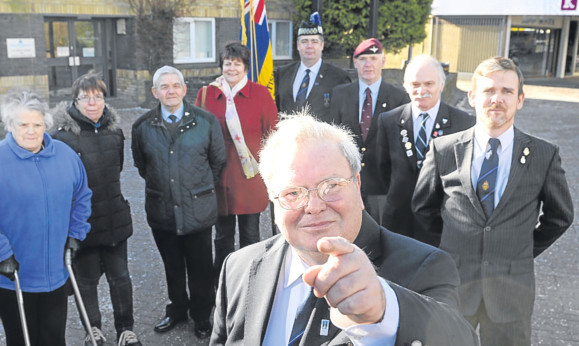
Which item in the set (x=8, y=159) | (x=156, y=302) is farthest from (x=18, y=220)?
(x=156, y=302)

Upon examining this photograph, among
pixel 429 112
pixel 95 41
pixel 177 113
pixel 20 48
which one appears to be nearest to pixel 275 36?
pixel 95 41

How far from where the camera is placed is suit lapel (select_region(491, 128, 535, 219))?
2.98 m

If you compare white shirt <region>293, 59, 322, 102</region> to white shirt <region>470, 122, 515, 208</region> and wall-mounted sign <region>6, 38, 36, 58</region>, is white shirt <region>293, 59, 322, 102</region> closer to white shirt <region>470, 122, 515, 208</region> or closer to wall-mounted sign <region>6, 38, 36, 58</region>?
white shirt <region>470, 122, 515, 208</region>

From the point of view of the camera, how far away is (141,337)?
14.3 ft

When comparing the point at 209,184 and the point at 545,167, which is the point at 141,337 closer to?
the point at 209,184

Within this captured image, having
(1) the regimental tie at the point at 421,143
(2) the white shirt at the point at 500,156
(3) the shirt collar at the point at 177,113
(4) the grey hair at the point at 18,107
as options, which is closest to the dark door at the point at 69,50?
(3) the shirt collar at the point at 177,113

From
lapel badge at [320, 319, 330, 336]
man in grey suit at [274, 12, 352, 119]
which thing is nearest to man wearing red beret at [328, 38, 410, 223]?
man in grey suit at [274, 12, 352, 119]

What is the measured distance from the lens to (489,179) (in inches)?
120

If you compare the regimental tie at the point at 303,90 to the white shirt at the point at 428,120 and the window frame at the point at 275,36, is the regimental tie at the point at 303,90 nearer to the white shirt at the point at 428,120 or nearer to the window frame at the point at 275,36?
the white shirt at the point at 428,120

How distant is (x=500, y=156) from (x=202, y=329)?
2698 mm

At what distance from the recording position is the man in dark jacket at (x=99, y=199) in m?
3.93

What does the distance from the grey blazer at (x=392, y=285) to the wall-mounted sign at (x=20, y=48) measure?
1447 cm

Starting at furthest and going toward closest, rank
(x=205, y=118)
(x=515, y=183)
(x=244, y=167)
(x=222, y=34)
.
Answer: (x=222, y=34) → (x=244, y=167) → (x=205, y=118) → (x=515, y=183)

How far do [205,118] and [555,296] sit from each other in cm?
369
